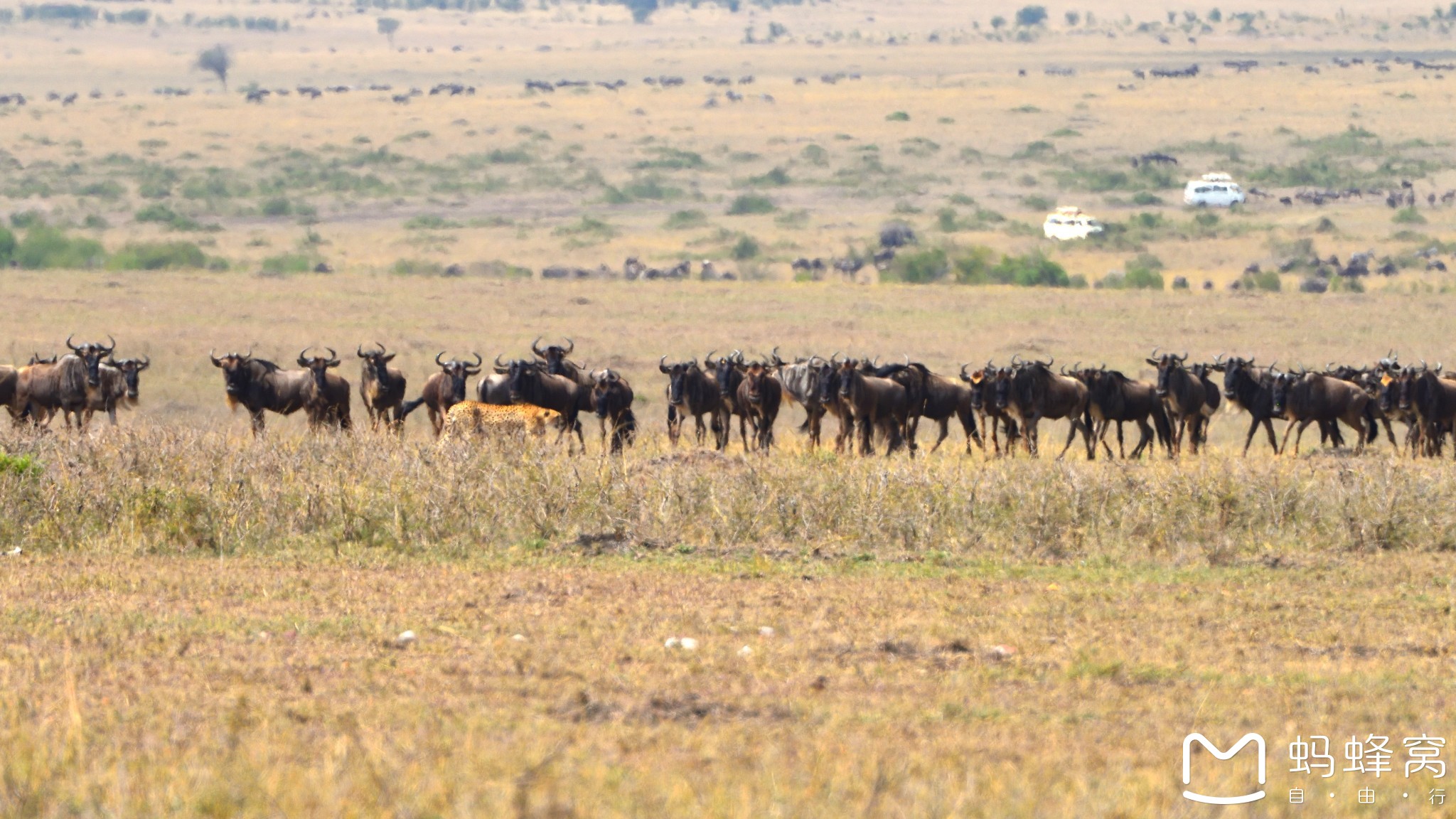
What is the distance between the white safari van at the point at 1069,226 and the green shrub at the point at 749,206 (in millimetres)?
10637

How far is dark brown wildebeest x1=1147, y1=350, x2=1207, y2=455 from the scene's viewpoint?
76.1ft

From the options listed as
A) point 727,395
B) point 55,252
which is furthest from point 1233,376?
point 55,252

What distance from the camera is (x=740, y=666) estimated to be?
9.58 meters

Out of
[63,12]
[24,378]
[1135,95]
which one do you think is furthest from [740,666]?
[63,12]

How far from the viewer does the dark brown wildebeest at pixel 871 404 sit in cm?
2122

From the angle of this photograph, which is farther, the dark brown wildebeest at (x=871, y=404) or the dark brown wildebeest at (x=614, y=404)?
the dark brown wildebeest at (x=614, y=404)

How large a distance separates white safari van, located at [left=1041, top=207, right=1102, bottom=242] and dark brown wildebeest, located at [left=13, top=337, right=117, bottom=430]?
3835 centimetres

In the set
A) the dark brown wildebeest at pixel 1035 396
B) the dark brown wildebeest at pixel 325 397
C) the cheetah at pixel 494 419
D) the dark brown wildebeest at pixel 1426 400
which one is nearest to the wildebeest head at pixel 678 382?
the cheetah at pixel 494 419

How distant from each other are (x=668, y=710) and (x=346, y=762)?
5.89 ft

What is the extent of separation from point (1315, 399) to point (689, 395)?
771cm

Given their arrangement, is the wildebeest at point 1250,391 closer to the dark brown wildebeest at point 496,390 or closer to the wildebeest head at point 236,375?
the dark brown wildebeest at point 496,390

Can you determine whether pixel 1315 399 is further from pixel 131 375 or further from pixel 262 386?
pixel 131 375

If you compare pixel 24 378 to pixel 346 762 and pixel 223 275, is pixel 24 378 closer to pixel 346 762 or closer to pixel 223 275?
pixel 346 762

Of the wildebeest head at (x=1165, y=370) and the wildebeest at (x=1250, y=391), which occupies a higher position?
the wildebeest head at (x=1165, y=370)
